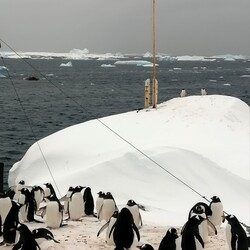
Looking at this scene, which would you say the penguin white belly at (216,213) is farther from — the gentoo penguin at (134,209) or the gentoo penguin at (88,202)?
the gentoo penguin at (88,202)

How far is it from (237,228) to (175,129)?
323 inches

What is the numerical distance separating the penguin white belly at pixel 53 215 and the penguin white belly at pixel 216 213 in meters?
2.91

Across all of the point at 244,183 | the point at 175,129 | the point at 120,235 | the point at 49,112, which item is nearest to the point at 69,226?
the point at 120,235

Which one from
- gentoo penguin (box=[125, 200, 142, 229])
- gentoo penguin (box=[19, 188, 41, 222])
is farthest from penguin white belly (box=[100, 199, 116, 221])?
gentoo penguin (box=[19, 188, 41, 222])

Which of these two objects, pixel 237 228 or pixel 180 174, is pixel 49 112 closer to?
pixel 180 174

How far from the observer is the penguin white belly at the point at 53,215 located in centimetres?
Answer: 934

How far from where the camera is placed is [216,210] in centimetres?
979

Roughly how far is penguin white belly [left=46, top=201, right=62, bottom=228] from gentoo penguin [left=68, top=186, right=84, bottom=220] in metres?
0.76

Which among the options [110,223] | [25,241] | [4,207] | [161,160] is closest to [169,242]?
[110,223]

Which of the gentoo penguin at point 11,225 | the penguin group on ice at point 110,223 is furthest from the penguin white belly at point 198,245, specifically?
the gentoo penguin at point 11,225

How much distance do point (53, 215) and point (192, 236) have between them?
2980 millimetres

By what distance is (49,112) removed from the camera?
40.1m

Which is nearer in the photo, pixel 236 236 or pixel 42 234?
pixel 236 236

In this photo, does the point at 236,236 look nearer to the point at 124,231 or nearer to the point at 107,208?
the point at 124,231
